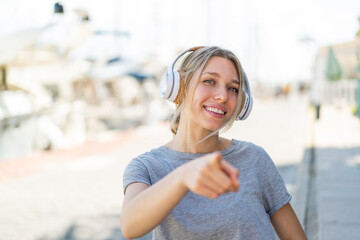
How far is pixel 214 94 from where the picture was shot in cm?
172

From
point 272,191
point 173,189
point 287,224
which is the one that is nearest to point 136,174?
point 173,189

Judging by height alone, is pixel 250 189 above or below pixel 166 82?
below

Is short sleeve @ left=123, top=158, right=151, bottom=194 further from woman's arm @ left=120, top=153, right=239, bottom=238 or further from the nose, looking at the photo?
the nose

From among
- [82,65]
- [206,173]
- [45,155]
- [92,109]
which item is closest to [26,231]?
[206,173]

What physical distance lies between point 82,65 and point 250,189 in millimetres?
15684

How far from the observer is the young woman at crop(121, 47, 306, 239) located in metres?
1.57

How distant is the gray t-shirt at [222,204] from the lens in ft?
5.15

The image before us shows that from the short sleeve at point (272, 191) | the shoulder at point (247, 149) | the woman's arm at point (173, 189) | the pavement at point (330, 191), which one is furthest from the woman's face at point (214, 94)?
the pavement at point (330, 191)

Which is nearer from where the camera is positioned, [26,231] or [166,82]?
[166,82]

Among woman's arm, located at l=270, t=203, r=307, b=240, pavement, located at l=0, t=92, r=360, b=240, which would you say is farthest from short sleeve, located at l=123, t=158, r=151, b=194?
pavement, located at l=0, t=92, r=360, b=240

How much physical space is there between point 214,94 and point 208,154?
308 mm

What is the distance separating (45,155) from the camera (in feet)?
31.9

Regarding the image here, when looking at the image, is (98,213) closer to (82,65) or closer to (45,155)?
(45,155)

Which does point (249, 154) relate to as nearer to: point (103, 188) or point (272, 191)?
point (272, 191)
